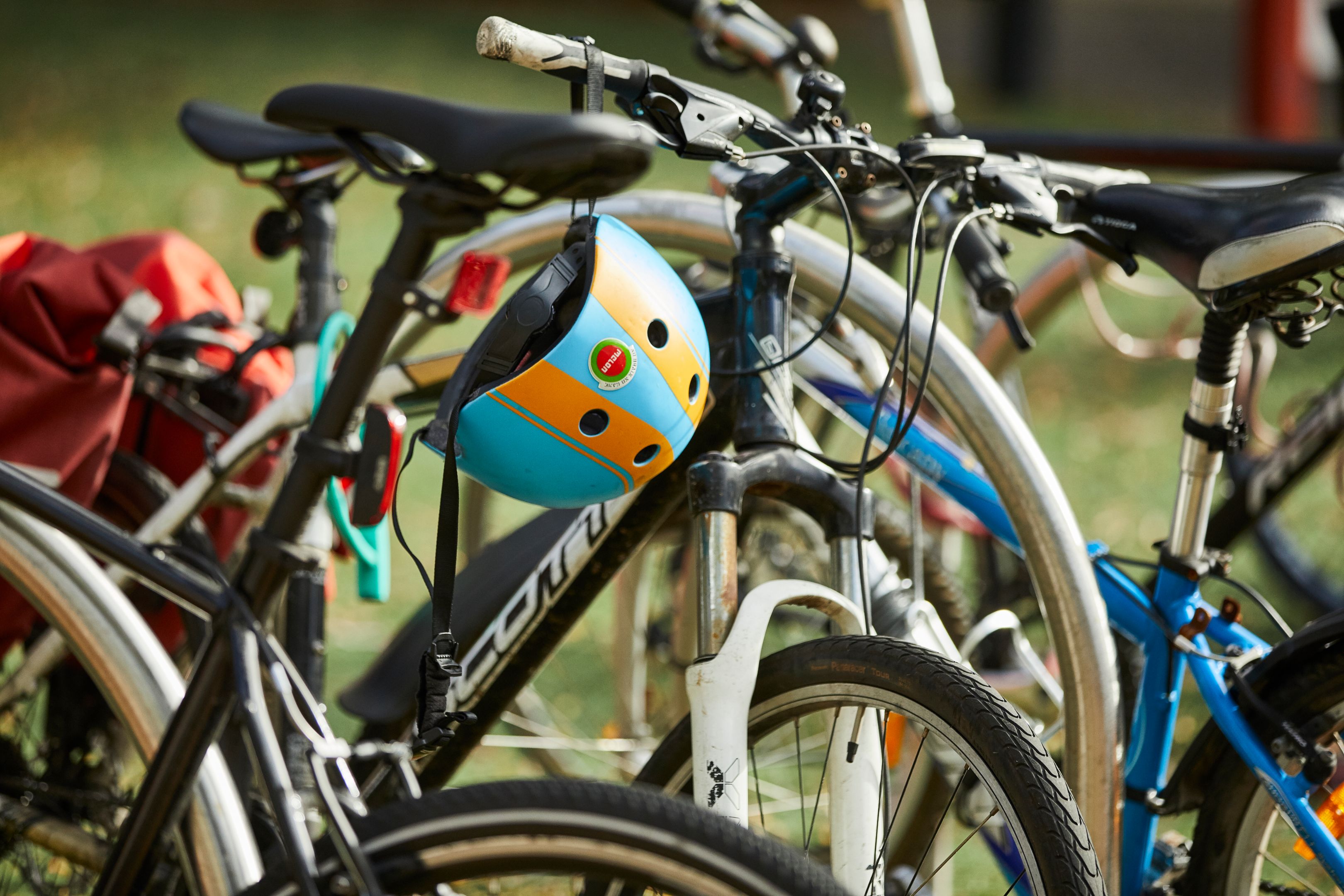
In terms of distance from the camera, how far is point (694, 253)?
72.2 inches

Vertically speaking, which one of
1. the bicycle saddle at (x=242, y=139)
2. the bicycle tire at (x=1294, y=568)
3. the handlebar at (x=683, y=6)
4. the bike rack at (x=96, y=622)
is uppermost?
the bicycle tire at (x=1294, y=568)

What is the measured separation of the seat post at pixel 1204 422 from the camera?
151 centimetres

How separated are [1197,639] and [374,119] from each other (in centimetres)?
112

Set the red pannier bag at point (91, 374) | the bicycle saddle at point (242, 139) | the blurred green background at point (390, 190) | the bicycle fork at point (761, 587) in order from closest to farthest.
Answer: the bicycle fork at point (761, 587) → the red pannier bag at point (91, 374) → the bicycle saddle at point (242, 139) → the blurred green background at point (390, 190)

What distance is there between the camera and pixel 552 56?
1.24m

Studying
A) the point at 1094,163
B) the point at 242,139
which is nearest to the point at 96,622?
the point at 242,139

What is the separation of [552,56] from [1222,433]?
2.96 feet

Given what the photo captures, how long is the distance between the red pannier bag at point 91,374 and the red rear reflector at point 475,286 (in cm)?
71

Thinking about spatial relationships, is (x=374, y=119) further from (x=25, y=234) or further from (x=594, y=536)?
(x=25, y=234)

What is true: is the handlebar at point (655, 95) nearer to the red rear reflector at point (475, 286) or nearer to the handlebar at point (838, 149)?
the handlebar at point (838, 149)

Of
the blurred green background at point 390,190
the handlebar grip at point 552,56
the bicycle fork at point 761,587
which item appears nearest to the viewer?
the handlebar grip at point 552,56

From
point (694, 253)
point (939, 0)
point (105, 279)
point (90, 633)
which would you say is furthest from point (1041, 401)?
point (939, 0)

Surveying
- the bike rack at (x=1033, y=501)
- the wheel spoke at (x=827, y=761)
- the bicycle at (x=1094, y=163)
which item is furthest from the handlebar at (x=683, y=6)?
the wheel spoke at (x=827, y=761)

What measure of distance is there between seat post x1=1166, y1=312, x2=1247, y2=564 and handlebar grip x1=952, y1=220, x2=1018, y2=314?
0.82 feet
